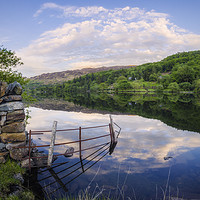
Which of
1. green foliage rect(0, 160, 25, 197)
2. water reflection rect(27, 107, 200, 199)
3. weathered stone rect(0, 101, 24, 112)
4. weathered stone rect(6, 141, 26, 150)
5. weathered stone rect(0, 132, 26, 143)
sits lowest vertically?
water reflection rect(27, 107, 200, 199)

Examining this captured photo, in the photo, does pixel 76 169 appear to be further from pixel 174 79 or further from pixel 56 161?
pixel 174 79

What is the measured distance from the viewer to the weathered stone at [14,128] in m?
11.4

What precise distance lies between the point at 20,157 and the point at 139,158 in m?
9.48

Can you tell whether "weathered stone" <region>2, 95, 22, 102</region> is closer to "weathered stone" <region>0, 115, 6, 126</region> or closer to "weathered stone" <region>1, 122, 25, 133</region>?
"weathered stone" <region>0, 115, 6, 126</region>

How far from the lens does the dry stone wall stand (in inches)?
443

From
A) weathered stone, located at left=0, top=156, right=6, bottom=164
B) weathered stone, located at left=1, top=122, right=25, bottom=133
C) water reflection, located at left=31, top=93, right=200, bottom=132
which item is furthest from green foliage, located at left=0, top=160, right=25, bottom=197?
water reflection, located at left=31, top=93, right=200, bottom=132

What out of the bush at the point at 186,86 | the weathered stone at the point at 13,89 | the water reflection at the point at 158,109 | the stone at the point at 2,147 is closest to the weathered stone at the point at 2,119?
the stone at the point at 2,147

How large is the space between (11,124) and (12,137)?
0.90 meters

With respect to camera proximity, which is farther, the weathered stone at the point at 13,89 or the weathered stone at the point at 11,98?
the weathered stone at the point at 13,89

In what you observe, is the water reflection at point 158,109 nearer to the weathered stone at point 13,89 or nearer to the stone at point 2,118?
the weathered stone at point 13,89

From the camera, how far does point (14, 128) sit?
11578 mm

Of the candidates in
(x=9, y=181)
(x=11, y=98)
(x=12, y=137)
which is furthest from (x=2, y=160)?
(x=11, y=98)

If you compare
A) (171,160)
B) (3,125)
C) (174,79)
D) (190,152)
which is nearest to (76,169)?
(3,125)

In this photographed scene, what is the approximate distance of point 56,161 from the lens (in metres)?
13.7
